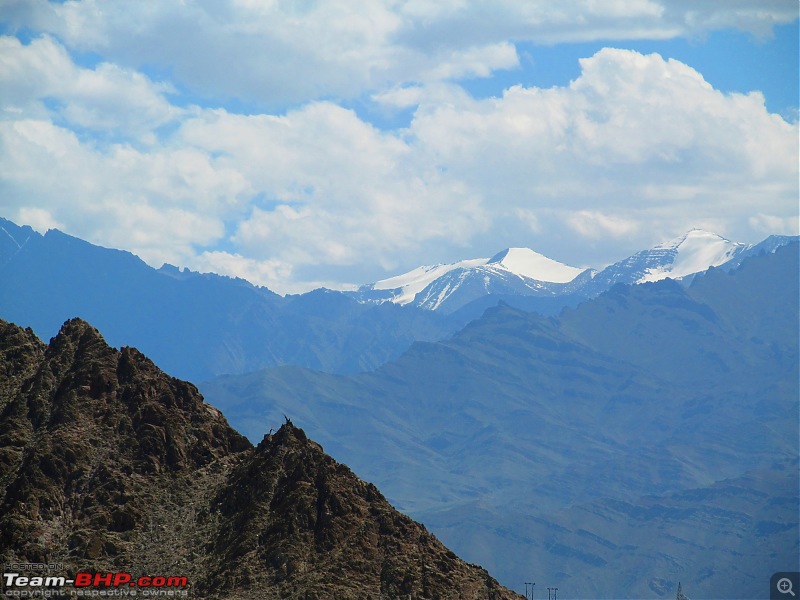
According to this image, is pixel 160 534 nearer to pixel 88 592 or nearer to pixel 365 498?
pixel 88 592

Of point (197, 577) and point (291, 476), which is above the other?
point (291, 476)

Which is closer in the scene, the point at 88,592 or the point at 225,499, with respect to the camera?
the point at 88,592

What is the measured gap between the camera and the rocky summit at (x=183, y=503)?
13262 cm

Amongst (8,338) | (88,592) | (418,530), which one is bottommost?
(88,592)

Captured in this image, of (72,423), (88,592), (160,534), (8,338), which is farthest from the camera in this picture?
(8,338)

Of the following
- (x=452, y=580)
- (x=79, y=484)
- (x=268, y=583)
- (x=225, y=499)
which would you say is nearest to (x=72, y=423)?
(x=79, y=484)

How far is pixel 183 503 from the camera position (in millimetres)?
142500

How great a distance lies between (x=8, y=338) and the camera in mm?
166250

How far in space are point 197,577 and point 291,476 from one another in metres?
16.0

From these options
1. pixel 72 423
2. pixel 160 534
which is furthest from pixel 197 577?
pixel 72 423

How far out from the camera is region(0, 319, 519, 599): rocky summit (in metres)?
133

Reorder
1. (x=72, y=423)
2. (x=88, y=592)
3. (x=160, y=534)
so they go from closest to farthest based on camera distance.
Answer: (x=88, y=592) < (x=160, y=534) < (x=72, y=423)

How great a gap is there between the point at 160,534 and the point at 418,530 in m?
26.9

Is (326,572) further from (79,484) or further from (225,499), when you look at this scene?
(79,484)
